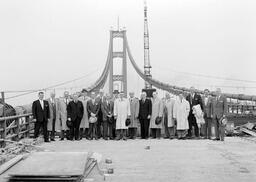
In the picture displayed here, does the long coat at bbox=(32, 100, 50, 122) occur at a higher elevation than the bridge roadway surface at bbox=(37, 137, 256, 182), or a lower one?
higher

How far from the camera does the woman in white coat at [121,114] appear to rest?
14258 mm

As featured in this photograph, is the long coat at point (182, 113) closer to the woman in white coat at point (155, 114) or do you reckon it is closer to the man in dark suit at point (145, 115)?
the woman in white coat at point (155, 114)

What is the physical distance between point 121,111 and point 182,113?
1.73 metres

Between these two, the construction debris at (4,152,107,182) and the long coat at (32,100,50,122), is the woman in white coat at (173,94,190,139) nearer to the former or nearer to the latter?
the long coat at (32,100,50,122)

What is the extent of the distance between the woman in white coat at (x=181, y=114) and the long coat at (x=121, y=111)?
1375 mm

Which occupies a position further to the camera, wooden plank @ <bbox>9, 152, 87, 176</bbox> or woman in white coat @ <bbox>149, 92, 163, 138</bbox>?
woman in white coat @ <bbox>149, 92, 163, 138</bbox>

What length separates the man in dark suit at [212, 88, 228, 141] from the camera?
13.9 meters

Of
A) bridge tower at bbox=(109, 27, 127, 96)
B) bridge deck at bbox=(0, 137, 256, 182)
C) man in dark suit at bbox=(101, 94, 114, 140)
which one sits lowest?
bridge deck at bbox=(0, 137, 256, 182)

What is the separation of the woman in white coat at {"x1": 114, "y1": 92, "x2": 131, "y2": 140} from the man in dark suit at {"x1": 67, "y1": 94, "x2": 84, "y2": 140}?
3.27 ft

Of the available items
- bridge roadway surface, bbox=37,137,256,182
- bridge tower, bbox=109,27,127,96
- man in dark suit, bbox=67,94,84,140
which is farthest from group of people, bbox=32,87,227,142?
bridge tower, bbox=109,27,127,96

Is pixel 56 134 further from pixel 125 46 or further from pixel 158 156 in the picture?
pixel 125 46

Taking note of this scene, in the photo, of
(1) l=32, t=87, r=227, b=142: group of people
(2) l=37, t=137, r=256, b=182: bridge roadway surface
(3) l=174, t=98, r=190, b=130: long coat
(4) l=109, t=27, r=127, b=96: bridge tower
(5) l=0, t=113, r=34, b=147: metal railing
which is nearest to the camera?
(2) l=37, t=137, r=256, b=182: bridge roadway surface

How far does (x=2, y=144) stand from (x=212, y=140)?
18.9ft

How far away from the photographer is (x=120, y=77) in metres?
57.2
